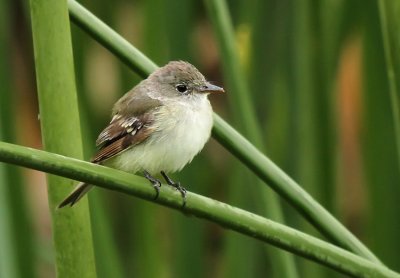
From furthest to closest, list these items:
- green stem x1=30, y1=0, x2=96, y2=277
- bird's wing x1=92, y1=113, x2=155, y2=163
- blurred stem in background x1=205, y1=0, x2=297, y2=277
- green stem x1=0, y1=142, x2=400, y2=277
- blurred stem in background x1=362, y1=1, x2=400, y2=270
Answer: blurred stem in background x1=362, y1=1, x2=400, y2=270 → bird's wing x1=92, y1=113, x2=155, y2=163 → blurred stem in background x1=205, y1=0, x2=297, y2=277 → green stem x1=30, y1=0, x2=96, y2=277 → green stem x1=0, y1=142, x2=400, y2=277

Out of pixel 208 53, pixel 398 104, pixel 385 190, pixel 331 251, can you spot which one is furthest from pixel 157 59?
pixel 208 53

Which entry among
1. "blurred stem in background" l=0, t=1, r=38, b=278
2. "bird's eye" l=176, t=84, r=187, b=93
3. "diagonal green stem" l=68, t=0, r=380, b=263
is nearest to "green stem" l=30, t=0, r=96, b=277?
"diagonal green stem" l=68, t=0, r=380, b=263

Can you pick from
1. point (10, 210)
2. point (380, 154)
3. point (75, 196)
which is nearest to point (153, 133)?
point (10, 210)

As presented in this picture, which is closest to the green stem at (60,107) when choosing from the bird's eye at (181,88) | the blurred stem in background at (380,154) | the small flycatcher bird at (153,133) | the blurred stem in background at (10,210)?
the small flycatcher bird at (153,133)

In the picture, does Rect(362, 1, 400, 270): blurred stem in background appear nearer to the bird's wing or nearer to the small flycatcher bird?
the small flycatcher bird

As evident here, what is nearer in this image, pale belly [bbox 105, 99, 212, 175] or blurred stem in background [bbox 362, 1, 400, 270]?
pale belly [bbox 105, 99, 212, 175]

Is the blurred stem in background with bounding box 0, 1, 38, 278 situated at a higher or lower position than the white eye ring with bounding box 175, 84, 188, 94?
lower

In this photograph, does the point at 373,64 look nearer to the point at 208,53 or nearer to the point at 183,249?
the point at 183,249

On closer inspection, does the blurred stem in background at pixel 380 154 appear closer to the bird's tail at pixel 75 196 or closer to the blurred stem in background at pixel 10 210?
the blurred stem in background at pixel 10 210
